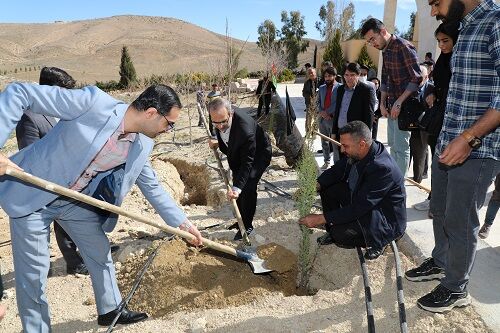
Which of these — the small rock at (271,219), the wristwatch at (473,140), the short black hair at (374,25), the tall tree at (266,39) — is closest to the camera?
the wristwatch at (473,140)

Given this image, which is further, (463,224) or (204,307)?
(204,307)

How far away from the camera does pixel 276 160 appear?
24.5 ft

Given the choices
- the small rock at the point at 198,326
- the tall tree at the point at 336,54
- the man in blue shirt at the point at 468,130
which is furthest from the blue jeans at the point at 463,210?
the tall tree at the point at 336,54

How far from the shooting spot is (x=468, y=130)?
2072 millimetres

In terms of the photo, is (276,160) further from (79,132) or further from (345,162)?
(79,132)

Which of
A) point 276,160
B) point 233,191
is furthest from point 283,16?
point 233,191

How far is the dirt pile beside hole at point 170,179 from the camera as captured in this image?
6.23 m

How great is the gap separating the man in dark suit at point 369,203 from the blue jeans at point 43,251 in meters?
1.57

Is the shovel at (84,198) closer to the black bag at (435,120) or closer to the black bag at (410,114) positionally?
the black bag at (435,120)

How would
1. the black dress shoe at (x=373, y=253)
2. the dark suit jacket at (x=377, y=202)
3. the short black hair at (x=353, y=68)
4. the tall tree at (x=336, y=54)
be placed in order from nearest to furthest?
the dark suit jacket at (x=377, y=202)
the black dress shoe at (x=373, y=253)
the short black hair at (x=353, y=68)
the tall tree at (x=336, y=54)

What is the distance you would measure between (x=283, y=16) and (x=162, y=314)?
47766 mm

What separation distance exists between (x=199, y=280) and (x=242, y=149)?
1302mm

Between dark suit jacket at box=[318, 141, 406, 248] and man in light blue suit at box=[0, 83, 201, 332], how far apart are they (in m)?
1.47

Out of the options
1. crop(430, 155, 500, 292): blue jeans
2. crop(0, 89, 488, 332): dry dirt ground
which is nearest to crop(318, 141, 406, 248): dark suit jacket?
crop(0, 89, 488, 332): dry dirt ground
